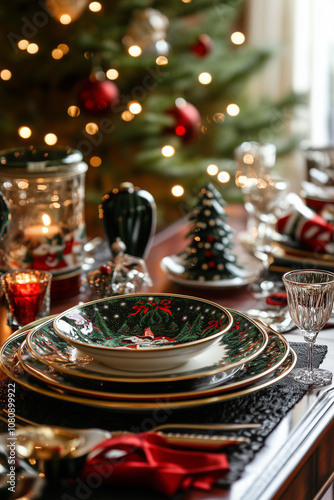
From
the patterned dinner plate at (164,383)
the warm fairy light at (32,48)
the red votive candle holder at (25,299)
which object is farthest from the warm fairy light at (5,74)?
the patterned dinner plate at (164,383)

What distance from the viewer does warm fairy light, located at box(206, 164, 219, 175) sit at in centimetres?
304

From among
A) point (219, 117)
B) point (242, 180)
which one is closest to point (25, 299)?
point (242, 180)

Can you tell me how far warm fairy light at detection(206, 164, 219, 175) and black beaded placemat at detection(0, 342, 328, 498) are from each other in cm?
231

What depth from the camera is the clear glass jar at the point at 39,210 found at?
1.14 m

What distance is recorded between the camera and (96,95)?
8.06 feet

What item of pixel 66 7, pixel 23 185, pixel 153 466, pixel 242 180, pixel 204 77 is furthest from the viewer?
pixel 204 77

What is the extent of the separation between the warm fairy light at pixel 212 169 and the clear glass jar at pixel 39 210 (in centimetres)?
190

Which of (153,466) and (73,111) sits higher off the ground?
(73,111)

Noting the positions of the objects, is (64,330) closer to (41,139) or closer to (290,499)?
(290,499)

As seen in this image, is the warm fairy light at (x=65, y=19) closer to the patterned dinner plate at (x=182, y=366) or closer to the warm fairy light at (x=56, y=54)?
the warm fairy light at (x=56, y=54)

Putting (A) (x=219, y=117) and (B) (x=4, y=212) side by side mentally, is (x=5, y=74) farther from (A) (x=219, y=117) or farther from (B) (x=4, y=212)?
(B) (x=4, y=212)

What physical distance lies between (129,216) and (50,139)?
1.70m

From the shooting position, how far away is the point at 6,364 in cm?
81

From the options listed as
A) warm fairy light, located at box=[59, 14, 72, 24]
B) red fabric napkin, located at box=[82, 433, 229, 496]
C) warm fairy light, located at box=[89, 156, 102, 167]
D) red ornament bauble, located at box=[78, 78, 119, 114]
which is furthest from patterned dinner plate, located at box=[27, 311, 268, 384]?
warm fairy light, located at box=[89, 156, 102, 167]
